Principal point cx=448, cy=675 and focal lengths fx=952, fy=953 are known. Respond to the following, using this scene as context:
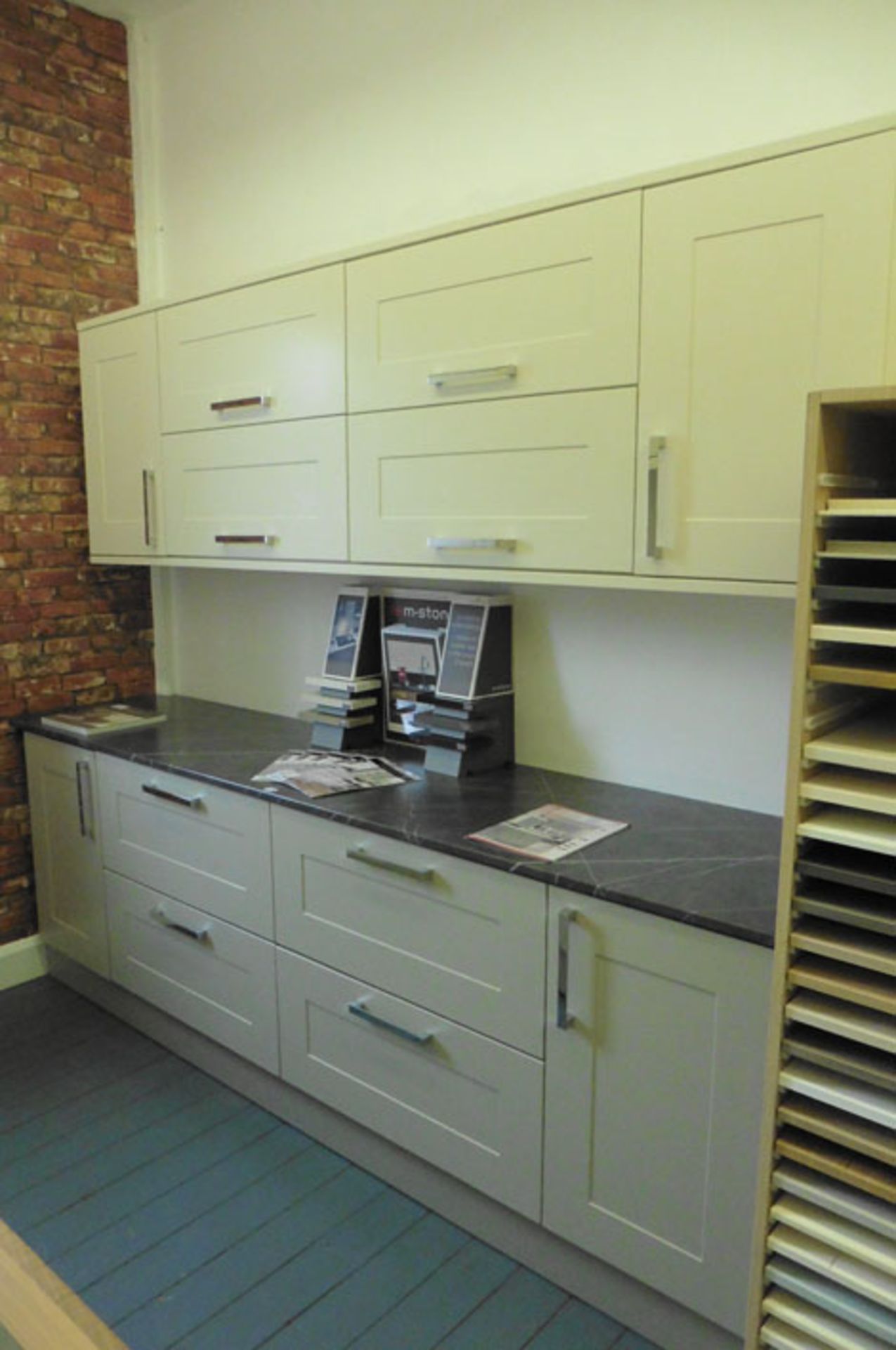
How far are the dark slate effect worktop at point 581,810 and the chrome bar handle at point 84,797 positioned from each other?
3.3 inches

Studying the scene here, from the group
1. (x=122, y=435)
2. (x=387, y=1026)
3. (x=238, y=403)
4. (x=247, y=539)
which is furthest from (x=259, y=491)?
(x=387, y=1026)

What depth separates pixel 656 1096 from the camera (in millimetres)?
1615

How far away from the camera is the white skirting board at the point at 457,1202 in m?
1.71

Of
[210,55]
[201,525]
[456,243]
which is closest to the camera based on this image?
[456,243]

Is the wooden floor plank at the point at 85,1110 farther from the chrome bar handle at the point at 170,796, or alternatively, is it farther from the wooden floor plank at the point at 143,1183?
the chrome bar handle at the point at 170,796

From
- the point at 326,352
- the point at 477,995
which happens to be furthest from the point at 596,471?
the point at 477,995

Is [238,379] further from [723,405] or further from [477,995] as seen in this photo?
[477,995]

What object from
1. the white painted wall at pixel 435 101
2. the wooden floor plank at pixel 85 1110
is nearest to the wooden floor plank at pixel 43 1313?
the wooden floor plank at pixel 85 1110

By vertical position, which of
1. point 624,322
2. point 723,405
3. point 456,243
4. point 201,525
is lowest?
point 201,525

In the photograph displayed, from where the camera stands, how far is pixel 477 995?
1838mm

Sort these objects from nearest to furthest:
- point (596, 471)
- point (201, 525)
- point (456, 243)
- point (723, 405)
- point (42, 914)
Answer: point (723, 405), point (596, 471), point (456, 243), point (201, 525), point (42, 914)

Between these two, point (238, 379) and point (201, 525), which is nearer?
point (238, 379)

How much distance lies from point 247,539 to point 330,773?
67cm

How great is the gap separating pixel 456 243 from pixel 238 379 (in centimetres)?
77
